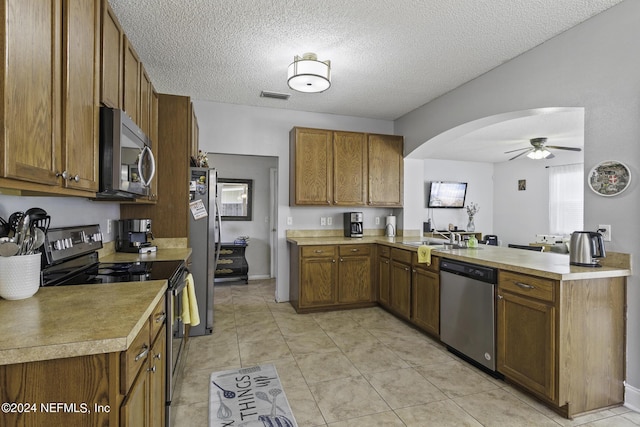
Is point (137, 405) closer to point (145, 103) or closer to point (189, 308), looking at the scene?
point (189, 308)

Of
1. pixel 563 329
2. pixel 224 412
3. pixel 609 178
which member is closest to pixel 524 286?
pixel 563 329

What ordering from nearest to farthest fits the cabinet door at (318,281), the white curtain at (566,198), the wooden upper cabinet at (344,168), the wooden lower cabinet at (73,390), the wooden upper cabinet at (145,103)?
the wooden lower cabinet at (73,390) → the wooden upper cabinet at (145,103) → the cabinet door at (318,281) → the wooden upper cabinet at (344,168) → the white curtain at (566,198)

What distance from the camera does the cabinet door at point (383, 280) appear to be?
3988 mm

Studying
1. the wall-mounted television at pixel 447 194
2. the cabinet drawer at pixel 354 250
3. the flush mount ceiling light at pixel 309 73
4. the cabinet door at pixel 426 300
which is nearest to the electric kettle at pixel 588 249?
the cabinet door at pixel 426 300

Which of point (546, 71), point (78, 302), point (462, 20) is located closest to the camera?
point (78, 302)

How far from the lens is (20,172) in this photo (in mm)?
1021

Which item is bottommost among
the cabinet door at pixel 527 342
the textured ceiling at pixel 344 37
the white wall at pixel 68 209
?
the cabinet door at pixel 527 342

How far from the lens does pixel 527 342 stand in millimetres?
2207

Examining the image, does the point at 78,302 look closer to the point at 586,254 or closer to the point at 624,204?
the point at 586,254

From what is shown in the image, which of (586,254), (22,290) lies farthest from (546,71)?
(22,290)

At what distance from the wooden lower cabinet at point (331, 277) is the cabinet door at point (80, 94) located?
265 centimetres

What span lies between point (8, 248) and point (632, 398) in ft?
11.4

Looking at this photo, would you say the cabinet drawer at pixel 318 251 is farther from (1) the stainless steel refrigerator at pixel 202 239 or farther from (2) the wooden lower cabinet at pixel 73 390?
(2) the wooden lower cabinet at pixel 73 390

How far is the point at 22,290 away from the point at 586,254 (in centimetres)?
310
